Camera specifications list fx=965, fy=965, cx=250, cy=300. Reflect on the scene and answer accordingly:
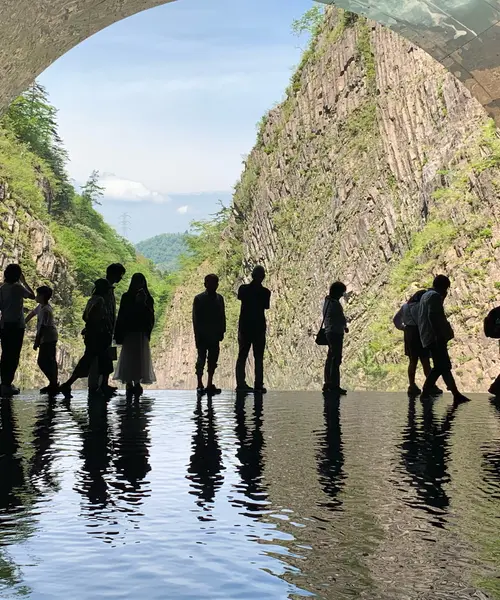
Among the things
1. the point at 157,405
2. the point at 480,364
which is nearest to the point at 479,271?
the point at 480,364

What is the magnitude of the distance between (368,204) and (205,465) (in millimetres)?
29837

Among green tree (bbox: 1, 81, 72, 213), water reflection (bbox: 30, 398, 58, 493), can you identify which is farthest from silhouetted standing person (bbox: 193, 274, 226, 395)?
green tree (bbox: 1, 81, 72, 213)

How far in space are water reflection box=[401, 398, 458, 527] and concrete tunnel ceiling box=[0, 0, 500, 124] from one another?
11.2ft

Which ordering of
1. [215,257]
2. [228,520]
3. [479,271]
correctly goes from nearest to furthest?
[228,520]
[479,271]
[215,257]

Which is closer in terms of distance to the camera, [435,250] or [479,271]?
[479,271]

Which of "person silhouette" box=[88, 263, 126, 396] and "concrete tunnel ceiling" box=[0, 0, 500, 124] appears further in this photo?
"person silhouette" box=[88, 263, 126, 396]

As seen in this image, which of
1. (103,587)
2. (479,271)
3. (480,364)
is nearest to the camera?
(103,587)

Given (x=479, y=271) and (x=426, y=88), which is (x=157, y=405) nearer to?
(x=479, y=271)

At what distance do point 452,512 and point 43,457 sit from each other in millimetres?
3263

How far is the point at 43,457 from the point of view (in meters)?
6.88

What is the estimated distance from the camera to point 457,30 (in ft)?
29.1

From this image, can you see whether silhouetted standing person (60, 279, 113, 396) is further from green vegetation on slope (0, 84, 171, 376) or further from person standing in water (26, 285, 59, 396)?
green vegetation on slope (0, 84, 171, 376)

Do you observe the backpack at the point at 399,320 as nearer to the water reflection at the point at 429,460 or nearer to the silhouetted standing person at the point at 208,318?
the silhouetted standing person at the point at 208,318

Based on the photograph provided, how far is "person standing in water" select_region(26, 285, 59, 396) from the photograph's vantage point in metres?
15.0
